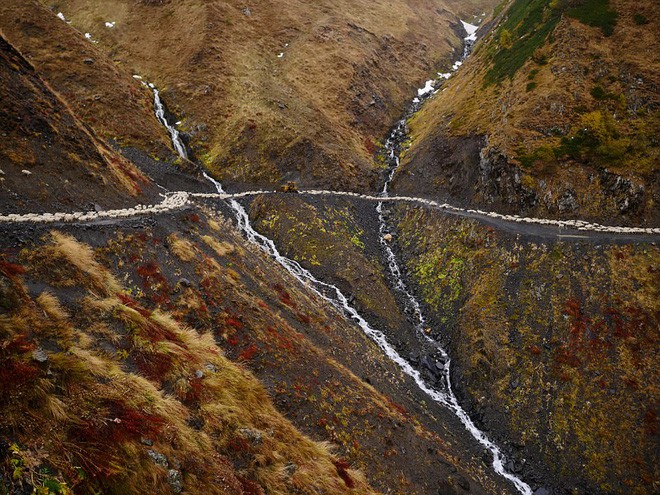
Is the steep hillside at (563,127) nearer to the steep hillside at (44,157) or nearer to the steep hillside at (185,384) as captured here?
the steep hillside at (185,384)

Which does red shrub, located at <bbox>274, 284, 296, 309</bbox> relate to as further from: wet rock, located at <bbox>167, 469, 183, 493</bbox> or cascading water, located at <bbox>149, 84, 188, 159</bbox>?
cascading water, located at <bbox>149, 84, 188, 159</bbox>

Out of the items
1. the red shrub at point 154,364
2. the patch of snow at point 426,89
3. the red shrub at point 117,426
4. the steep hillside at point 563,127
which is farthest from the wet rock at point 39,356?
the patch of snow at point 426,89

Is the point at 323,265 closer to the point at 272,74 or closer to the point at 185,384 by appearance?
the point at 185,384

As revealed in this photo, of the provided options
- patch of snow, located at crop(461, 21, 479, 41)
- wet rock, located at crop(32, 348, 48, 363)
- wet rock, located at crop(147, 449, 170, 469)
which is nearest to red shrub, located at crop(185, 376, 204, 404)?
wet rock, located at crop(147, 449, 170, 469)

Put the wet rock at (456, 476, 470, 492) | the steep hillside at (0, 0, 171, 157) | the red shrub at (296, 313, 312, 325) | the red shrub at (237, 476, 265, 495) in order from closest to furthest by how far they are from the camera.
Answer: the red shrub at (237, 476, 265, 495) < the wet rock at (456, 476, 470, 492) < the red shrub at (296, 313, 312, 325) < the steep hillside at (0, 0, 171, 157)

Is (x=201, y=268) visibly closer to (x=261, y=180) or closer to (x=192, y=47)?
(x=261, y=180)

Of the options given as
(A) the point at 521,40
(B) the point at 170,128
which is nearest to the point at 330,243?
(B) the point at 170,128

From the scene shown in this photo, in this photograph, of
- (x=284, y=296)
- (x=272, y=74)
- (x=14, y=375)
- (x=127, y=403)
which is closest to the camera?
(x=14, y=375)
